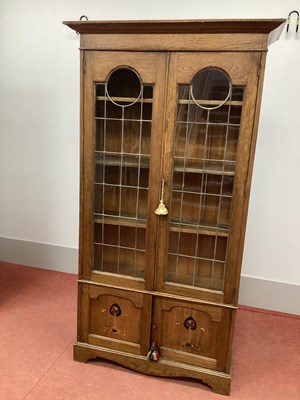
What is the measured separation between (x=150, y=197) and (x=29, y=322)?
1395 millimetres

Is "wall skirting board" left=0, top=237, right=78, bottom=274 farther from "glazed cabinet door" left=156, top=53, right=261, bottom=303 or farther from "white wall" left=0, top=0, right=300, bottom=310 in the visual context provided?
"glazed cabinet door" left=156, top=53, right=261, bottom=303

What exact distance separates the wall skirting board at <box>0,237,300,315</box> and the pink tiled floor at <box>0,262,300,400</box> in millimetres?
91

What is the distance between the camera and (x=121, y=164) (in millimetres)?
2062

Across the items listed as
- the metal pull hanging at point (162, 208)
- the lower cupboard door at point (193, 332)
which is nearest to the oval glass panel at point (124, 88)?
the metal pull hanging at point (162, 208)

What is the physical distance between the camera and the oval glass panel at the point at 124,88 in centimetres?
192

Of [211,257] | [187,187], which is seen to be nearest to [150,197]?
Answer: [187,187]

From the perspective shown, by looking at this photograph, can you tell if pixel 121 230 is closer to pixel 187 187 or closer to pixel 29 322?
pixel 187 187

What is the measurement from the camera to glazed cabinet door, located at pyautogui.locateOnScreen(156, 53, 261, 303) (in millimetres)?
1781

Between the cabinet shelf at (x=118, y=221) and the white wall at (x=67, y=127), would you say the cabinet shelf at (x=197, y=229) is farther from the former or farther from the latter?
the white wall at (x=67, y=127)

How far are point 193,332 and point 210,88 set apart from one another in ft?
4.49

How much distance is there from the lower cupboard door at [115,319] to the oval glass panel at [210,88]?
3.73 ft

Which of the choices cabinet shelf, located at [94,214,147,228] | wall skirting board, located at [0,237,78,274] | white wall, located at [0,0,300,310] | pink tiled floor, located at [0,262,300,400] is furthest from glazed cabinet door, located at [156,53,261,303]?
wall skirting board, located at [0,237,78,274]

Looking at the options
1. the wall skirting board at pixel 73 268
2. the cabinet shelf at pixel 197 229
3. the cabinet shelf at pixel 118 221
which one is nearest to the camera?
the cabinet shelf at pixel 197 229

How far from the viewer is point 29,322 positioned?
259cm
